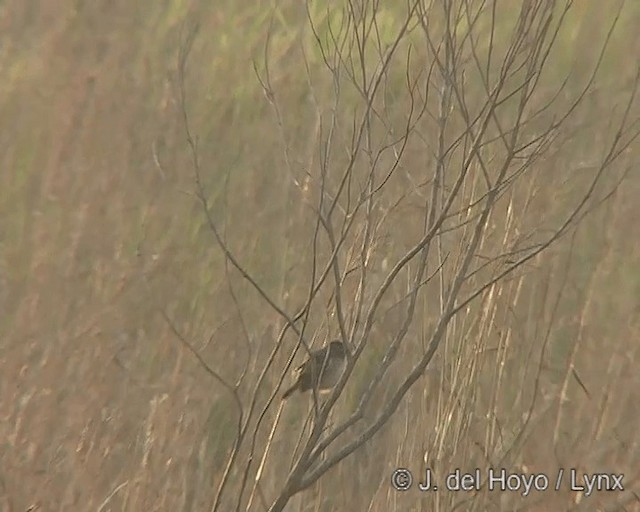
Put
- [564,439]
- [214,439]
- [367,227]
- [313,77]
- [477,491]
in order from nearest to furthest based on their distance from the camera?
[367,227]
[477,491]
[564,439]
[214,439]
[313,77]

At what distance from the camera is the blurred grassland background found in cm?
214

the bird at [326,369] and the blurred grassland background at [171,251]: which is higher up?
the blurred grassland background at [171,251]

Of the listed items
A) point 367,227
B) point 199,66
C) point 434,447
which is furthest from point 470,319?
point 199,66

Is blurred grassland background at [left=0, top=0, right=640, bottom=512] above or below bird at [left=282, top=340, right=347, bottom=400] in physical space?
above

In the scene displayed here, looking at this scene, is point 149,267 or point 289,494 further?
point 149,267

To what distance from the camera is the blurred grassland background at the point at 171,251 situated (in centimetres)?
214

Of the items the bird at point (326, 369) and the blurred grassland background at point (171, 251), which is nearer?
the bird at point (326, 369)

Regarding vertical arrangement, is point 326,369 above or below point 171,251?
below

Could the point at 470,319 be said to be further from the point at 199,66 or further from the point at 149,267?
the point at 199,66

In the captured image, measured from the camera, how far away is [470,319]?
76.9 inches

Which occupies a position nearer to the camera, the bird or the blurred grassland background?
the bird

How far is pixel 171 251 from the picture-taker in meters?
2.73

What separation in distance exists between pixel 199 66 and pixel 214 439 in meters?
1.43

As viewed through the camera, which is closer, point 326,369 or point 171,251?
point 326,369
